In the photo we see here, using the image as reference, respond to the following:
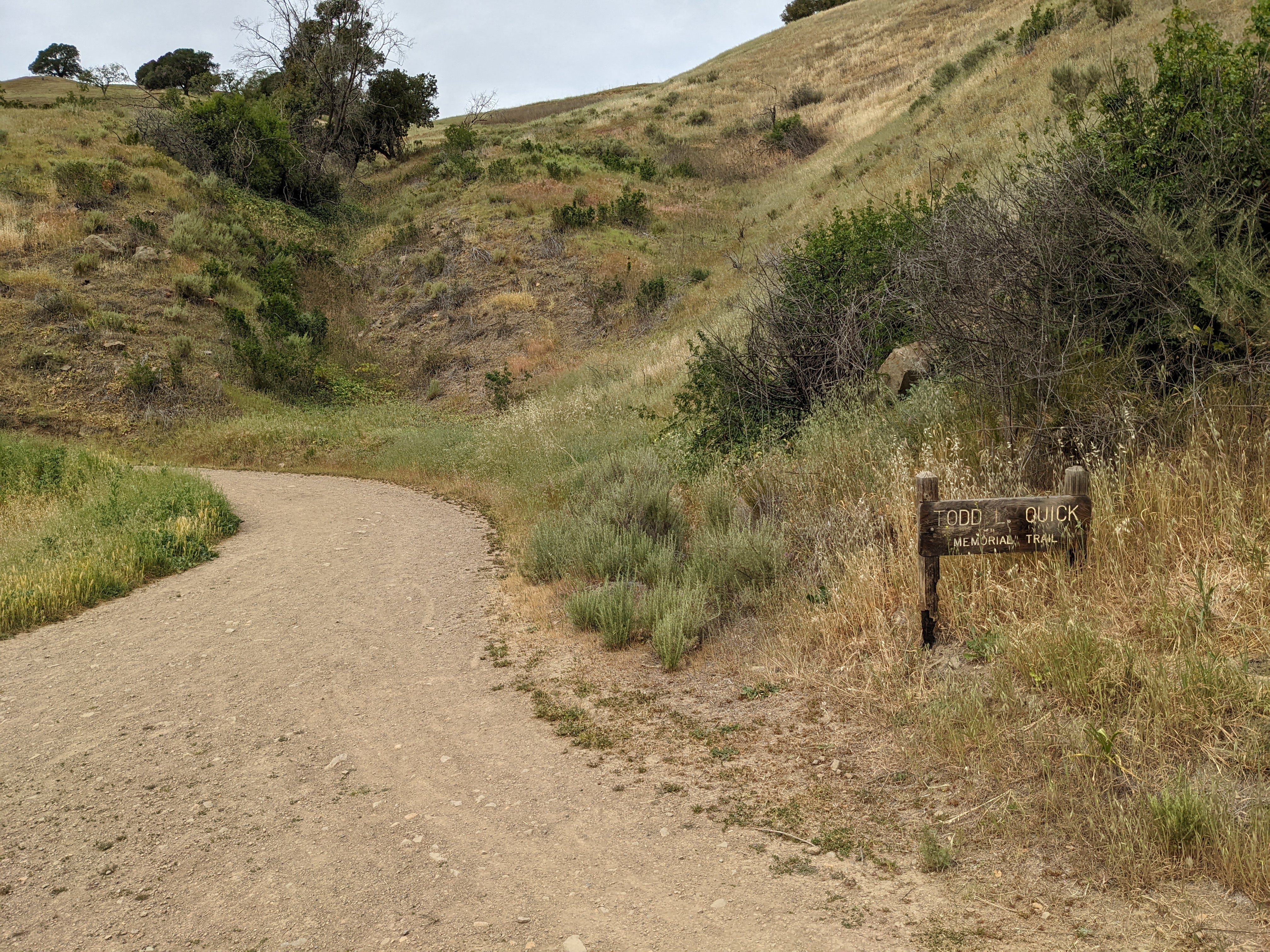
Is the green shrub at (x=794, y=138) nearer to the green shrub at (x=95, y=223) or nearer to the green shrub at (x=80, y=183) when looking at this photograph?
the green shrub at (x=80, y=183)

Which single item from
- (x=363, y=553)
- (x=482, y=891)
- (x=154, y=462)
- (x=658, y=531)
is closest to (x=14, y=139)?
(x=154, y=462)

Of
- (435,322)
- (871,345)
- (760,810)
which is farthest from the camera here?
(435,322)

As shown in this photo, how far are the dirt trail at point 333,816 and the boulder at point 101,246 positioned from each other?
17.7m

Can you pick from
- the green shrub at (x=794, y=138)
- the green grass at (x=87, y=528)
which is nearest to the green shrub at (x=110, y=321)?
the green grass at (x=87, y=528)

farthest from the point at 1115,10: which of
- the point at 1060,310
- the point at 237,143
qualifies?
the point at 237,143

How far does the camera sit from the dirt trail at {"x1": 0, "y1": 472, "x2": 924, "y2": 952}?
3.33 metres

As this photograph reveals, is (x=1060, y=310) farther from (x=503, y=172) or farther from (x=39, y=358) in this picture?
(x=503, y=172)

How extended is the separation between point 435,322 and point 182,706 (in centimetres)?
2020

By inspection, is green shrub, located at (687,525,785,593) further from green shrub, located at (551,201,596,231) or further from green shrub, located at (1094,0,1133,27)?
green shrub, located at (551,201,596,231)

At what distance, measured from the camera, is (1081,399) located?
6.05m

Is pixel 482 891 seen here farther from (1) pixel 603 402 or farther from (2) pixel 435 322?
(2) pixel 435 322

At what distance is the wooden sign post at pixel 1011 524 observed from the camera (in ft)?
15.5

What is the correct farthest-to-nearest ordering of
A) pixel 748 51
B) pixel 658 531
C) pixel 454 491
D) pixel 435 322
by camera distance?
pixel 748 51
pixel 435 322
pixel 454 491
pixel 658 531

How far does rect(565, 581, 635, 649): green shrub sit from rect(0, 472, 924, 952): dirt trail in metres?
0.82
